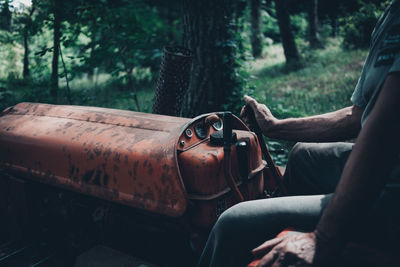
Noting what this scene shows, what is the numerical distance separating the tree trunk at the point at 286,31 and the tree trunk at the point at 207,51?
623 centimetres

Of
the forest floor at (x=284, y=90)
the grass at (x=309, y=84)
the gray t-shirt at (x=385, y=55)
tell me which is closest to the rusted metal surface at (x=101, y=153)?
the gray t-shirt at (x=385, y=55)

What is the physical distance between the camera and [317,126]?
5.22 feet

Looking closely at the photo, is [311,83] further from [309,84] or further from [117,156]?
[117,156]

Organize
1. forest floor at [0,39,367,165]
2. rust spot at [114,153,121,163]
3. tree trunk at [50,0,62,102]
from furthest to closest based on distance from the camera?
forest floor at [0,39,367,165] → tree trunk at [50,0,62,102] → rust spot at [114,153,121,163]

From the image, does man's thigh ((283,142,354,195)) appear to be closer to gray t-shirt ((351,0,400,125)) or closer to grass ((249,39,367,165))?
gray t-shirt ((351,0,400,125))

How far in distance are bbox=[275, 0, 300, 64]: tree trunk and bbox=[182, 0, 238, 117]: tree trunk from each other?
20.4 feet

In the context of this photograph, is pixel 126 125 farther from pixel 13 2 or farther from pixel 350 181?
pixel 13 2

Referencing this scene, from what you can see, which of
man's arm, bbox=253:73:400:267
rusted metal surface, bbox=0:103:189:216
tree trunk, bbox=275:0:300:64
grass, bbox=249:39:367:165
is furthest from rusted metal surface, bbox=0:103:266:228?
tree trunk, bbox=275:0:300:64

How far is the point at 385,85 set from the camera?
0.85 metres

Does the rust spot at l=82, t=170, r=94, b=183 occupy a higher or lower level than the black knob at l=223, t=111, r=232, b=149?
lower

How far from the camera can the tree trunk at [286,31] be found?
30.5 ft

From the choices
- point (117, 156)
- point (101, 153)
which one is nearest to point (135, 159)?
point (117, 156)

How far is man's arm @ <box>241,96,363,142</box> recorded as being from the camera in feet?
5.00

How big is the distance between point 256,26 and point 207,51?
1008cm
